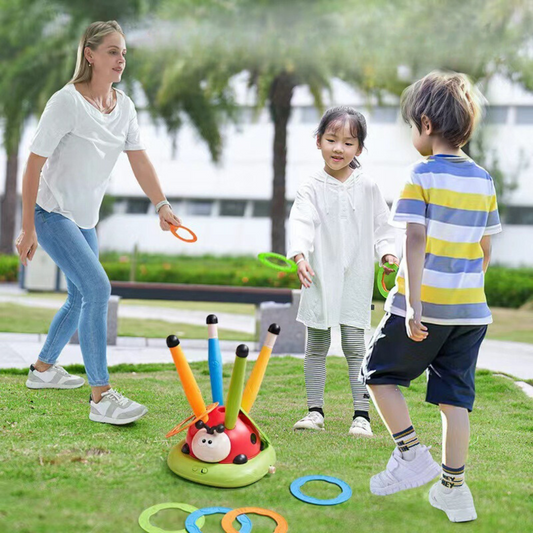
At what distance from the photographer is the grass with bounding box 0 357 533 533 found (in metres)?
2.32

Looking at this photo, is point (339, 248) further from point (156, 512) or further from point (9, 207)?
point (9, 207)

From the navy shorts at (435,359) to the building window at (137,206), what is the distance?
75.4 ft

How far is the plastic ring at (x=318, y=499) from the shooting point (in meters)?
2.46

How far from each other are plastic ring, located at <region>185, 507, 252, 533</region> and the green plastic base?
172 mm

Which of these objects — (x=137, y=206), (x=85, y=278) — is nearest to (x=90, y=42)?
(x=85, y=278)

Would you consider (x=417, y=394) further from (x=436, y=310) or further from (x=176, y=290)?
(x=176, y=290)

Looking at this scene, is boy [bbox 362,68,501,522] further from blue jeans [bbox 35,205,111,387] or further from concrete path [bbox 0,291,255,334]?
concrete path [bbox 0,291,255,334]

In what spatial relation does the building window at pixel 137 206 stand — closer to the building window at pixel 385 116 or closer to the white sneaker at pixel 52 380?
the building window at pixel 385 116

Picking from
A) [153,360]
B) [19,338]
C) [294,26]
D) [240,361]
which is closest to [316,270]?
[240,361]

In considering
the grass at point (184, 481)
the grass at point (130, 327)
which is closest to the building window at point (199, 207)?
the grass at point (130, 327)

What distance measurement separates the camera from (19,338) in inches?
279

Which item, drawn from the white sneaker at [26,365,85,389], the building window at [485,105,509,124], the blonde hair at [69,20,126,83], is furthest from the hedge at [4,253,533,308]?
the blonde hair at [69,20,126,83]

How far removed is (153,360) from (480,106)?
4088 millimetres

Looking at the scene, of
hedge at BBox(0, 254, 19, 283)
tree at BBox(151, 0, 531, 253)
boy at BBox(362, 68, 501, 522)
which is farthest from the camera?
hedge at BBox(0, 254, 19, 283)
